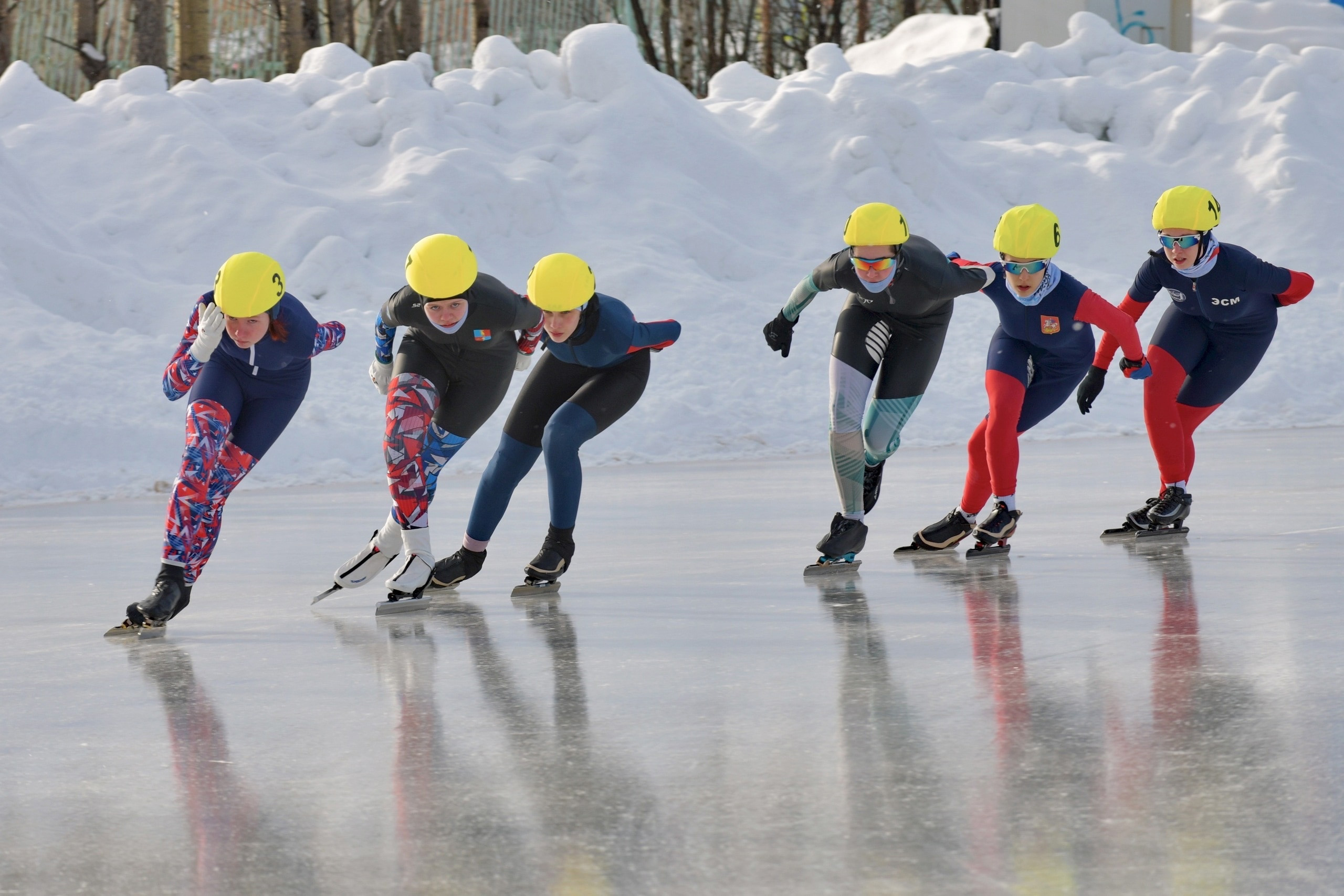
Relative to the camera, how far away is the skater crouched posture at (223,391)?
5930 mm

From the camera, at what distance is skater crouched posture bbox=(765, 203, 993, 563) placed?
23.1 ft

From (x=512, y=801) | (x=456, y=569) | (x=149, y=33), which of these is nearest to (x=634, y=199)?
(x=149, y=33)

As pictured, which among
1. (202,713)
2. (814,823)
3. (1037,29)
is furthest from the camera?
(1037,29)

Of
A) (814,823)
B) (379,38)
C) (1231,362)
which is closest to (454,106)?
(379,38)

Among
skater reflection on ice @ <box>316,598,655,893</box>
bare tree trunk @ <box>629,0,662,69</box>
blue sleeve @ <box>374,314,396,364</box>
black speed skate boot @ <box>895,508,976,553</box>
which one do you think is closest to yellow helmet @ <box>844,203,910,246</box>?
black speed skate boot @ <box>895,508,976,553</box>

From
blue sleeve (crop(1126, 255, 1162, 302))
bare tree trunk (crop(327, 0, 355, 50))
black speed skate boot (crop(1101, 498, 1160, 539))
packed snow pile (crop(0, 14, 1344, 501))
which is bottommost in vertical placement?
black speed skate boot (crop(1101, 498, 1160, 539))

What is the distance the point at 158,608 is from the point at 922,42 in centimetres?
2503

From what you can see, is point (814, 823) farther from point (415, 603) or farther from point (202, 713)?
point (415, 603)

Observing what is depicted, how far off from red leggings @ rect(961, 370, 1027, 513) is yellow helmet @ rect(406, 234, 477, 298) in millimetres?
2365

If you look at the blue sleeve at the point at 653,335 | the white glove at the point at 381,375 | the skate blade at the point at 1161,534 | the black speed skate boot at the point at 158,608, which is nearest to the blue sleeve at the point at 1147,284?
the skate blade at the point at 1161,534

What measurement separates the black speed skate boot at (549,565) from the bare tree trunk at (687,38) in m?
21.7

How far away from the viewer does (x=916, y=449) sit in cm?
1355

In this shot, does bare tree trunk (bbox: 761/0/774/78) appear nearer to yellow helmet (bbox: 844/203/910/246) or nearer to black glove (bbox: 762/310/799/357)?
black glove (bbox: 762/310/799/357)

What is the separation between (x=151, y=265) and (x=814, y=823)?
16234 millimetres
